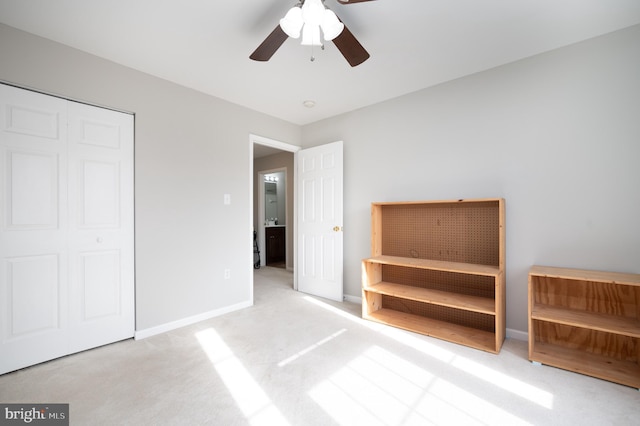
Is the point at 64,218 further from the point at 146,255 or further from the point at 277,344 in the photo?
the point at 277,344

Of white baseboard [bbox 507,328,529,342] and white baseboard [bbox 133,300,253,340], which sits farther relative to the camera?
white baseboard [bbox 133,300,253,340]

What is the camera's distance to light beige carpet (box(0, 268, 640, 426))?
158 centimetres

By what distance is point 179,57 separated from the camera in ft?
7.95

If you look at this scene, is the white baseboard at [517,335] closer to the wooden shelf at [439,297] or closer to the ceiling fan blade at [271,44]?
the wooden shelf at [439,297]

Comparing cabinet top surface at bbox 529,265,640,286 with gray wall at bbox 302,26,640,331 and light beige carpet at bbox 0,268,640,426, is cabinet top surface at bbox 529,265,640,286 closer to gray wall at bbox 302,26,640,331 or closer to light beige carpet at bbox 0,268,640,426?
gray wall at bbox 302,26,640,331

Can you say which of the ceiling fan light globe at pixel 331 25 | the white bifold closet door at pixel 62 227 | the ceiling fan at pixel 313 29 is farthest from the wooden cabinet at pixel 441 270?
the white bifold closet door at pixel 62 227

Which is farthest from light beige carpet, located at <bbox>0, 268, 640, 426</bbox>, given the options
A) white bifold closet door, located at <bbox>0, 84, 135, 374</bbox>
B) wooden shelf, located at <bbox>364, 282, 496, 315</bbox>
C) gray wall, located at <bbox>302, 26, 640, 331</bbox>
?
gray wall, located at <bbox>302, 26, 640, 331</bbox>

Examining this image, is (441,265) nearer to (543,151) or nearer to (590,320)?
(590,320)

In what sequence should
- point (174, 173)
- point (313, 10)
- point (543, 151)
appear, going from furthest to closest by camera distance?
point (174, 173) < point (543, 151) < point (313, 10)

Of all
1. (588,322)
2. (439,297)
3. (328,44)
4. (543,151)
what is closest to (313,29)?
(328,44)

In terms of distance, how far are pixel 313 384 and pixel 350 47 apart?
226 centimetres

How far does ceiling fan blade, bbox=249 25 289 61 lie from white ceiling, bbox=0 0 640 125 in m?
0.22

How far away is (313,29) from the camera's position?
68.6 inches

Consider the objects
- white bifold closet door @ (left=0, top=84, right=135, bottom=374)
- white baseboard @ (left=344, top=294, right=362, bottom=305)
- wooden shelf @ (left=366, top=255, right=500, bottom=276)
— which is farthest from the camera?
white baseboard @ (left=344, top=294, right=362, bottom=305)
